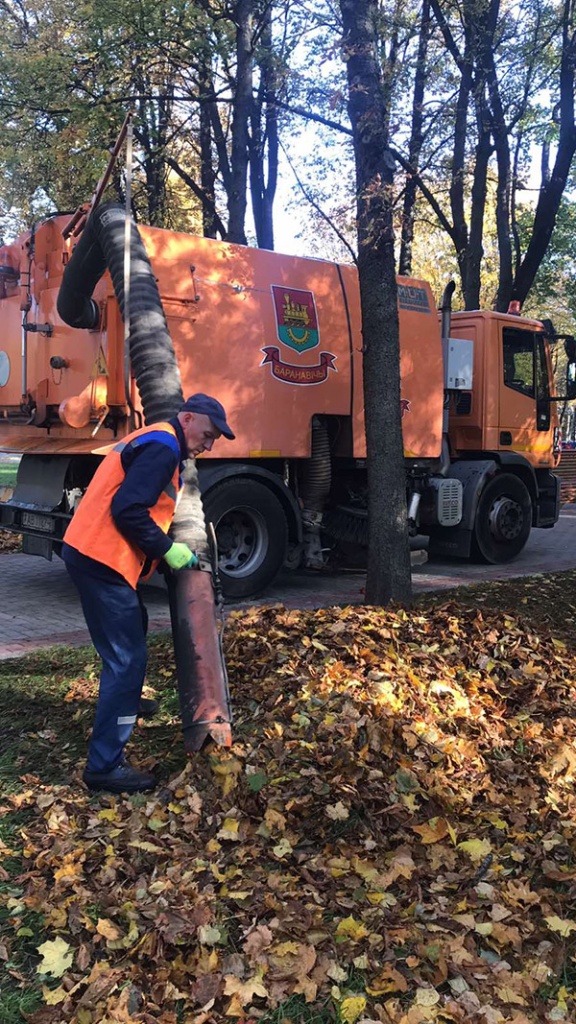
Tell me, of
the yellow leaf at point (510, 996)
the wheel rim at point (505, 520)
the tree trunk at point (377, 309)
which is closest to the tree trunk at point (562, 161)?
the wheel rim at point (505, 520)

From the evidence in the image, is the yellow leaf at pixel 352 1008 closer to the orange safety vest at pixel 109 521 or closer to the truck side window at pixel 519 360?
the orange safety vest at pixel 109 521

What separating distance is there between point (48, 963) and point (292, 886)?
0.85m

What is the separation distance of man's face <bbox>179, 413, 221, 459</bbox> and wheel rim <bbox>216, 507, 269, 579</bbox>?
4041 mm

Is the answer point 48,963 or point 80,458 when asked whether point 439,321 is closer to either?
point 80,458

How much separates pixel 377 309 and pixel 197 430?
2979 mm

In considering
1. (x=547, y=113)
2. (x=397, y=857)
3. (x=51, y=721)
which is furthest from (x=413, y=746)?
(x=547, y=113)

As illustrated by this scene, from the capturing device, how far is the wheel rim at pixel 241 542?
25.8 feet

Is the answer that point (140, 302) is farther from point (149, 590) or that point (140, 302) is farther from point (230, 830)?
point (149, 590)

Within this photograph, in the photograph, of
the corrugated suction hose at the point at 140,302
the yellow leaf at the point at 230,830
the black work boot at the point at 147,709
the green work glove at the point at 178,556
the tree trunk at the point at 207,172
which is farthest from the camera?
the tree trunk at the point at 207,172

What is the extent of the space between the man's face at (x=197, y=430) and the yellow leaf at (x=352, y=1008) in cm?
228

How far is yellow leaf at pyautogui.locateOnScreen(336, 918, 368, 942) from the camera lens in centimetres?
265

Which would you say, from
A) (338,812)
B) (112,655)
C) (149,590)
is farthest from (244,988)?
(149,590)

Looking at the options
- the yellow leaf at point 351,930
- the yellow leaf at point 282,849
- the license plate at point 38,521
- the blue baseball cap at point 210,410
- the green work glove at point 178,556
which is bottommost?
the yellow leaf at point 351,930

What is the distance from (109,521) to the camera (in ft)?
11.6
